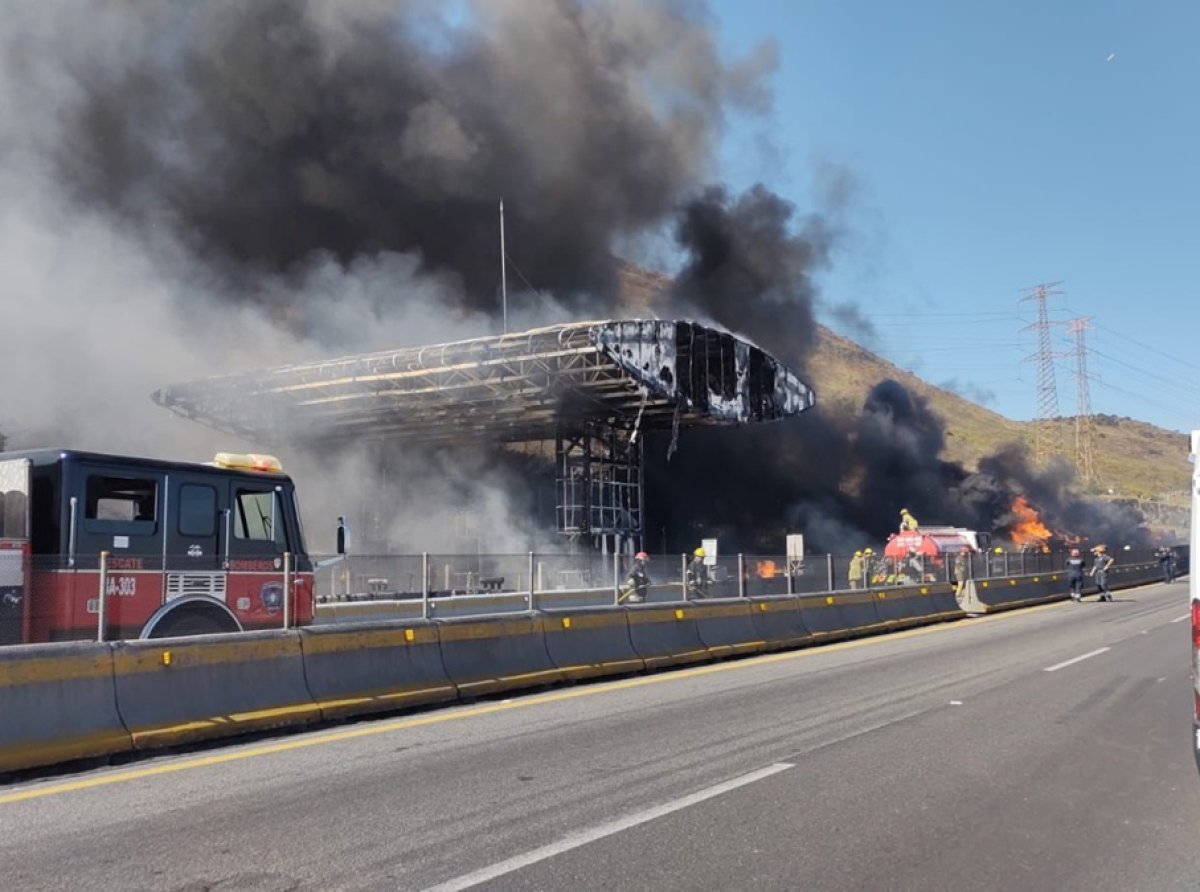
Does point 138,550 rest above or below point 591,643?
above

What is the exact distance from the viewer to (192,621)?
977 cm

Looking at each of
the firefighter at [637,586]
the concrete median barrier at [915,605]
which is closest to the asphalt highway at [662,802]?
the firefighter at [637,586]

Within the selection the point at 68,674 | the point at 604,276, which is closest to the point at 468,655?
the point at 68,674

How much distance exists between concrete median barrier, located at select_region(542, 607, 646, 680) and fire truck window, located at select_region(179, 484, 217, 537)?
3.51 metres

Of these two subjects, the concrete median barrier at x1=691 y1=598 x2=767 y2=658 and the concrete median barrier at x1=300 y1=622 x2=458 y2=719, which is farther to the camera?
the concrete median barrier at x1=691 y1=598 x2=767 y2=658

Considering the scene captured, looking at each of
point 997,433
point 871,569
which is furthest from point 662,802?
point 997,433

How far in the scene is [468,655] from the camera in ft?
32.8

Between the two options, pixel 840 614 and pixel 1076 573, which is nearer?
pixel 840 614

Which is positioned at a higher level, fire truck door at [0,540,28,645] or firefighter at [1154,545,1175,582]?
fire truck door at [0,540,28,645]

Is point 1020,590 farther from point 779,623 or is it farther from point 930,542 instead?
point 779,623

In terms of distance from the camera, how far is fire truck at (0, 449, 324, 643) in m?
8.81

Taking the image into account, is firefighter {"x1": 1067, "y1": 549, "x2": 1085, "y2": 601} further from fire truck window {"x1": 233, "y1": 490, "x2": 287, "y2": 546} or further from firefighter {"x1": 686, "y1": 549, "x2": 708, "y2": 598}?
fire truck window {"x1": 233, "y1": 490, "x2": 287, "y2": 546}

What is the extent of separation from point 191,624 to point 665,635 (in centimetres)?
552

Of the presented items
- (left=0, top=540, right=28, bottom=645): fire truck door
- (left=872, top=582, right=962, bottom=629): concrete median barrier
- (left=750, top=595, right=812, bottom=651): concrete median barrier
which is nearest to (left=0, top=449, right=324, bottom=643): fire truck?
(left=0, top=540, right=28, bottom=645): fire truck door
